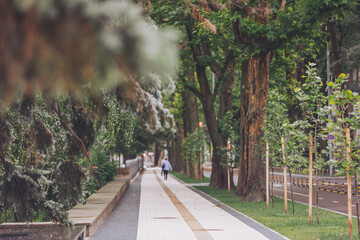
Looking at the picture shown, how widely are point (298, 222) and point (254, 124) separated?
6924 mm

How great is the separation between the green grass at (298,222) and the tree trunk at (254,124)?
1237mm

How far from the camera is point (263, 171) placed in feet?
69.4

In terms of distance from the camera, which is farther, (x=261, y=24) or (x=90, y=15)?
(x=261, y=24)

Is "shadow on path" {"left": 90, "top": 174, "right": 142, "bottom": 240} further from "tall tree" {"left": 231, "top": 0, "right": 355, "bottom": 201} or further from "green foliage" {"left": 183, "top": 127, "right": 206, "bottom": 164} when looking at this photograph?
"green foliage" {"left": 183, "top": 127, "right": 206, "bottom": 164}

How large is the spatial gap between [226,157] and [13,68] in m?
24.3

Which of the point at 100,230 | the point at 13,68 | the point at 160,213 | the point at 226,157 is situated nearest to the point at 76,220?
the point at 100,230

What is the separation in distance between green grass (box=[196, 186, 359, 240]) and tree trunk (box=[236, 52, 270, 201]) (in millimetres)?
1237

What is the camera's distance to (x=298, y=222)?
14.4 meters

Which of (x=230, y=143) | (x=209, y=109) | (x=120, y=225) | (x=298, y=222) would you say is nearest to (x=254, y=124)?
(x=230, y=143)

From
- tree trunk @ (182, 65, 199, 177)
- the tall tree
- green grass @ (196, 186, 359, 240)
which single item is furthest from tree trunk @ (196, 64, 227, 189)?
tree trunk @ (182, 65, 199, 177)

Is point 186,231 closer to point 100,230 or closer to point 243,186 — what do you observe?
point 100,230

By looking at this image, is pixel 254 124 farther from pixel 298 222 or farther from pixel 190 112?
pixel 190 112

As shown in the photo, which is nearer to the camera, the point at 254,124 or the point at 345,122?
the point at 345,122

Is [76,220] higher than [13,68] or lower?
lower
